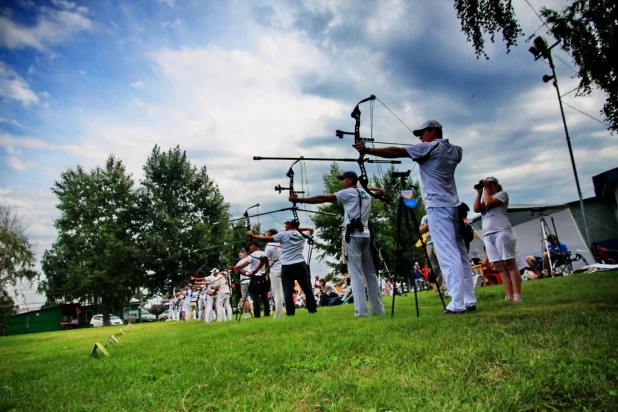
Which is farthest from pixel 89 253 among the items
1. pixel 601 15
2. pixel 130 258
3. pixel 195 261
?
pixel 601 15

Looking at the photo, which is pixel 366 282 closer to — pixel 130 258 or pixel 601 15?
pixel 601 15

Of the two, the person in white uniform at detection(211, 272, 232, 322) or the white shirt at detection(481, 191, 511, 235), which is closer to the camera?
the white shirt at detection(481, 191, 511, 235)

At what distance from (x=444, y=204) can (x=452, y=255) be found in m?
0.66

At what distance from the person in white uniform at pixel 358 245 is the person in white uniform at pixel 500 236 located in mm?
1725

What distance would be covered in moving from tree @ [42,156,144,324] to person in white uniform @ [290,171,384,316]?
132 ft

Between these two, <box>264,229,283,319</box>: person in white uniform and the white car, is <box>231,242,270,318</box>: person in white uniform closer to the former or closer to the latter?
<box>264,229,283,319</box>: person in white uniform

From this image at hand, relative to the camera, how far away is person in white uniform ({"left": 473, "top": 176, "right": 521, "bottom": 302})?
623cm

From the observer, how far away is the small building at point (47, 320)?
153 ft

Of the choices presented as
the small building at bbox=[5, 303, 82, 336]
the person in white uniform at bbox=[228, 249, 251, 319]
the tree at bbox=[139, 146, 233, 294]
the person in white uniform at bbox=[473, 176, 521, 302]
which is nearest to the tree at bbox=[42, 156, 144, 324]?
the tree at bbox=[139, 146, 233, 294]

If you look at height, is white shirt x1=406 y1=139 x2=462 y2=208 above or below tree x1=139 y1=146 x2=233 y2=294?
below

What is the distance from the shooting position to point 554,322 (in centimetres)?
334

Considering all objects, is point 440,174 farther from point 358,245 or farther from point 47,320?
point 47,320

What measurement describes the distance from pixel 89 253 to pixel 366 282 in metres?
42.9

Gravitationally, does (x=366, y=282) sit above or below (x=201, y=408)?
above
